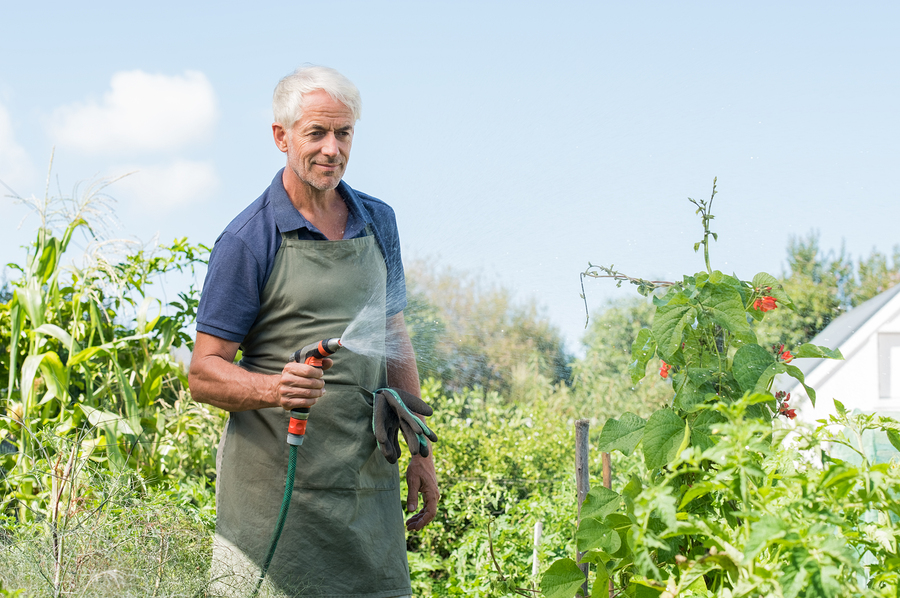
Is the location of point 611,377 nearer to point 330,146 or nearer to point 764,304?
point 330,146

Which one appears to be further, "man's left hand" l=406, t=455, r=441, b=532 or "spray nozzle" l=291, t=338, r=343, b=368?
"man's left hand" l=406, t=455, r=441, b=532

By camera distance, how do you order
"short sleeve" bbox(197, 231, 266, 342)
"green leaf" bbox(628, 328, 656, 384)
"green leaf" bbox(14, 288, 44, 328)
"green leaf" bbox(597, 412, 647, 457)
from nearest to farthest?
1. "green leaf" bbox(597, 412, 647, 457)
2. "green leaf" bbox(628, 328, 656, 384)
3. "short sleeve" bbox(197, 231, 266, 342)
4. "green leaf" bbox(14, 288, 44, 328)

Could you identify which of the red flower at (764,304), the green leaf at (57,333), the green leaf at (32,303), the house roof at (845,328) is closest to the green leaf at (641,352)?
the red flower at (764,304)

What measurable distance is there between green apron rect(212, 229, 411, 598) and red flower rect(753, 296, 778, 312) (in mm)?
1071

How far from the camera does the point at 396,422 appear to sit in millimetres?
2010

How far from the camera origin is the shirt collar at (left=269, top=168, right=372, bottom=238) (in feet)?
6.66

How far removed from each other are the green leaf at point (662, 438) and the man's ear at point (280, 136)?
134 cm

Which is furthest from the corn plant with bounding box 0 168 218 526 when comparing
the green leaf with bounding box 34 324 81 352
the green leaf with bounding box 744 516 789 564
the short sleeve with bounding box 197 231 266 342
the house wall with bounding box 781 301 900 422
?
the house wall with bounding box 781 301 900 422

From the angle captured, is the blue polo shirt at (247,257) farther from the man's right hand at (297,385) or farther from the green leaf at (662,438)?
the green leaf at (662,438)

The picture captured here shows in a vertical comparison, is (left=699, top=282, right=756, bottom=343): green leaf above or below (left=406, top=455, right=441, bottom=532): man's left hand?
above

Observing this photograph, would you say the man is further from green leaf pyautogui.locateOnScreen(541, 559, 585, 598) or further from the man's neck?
green leaf pyautogui.locateOnScreen(541, 559, 585, 598)

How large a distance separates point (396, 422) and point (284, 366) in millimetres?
358

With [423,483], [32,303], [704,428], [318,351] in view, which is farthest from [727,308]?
[32,303]

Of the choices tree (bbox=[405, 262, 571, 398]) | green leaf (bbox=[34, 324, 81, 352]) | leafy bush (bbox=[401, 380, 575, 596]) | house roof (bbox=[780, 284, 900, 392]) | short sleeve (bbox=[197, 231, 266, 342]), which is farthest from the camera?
house roof (bbox=[780, 284, 900, 392])
